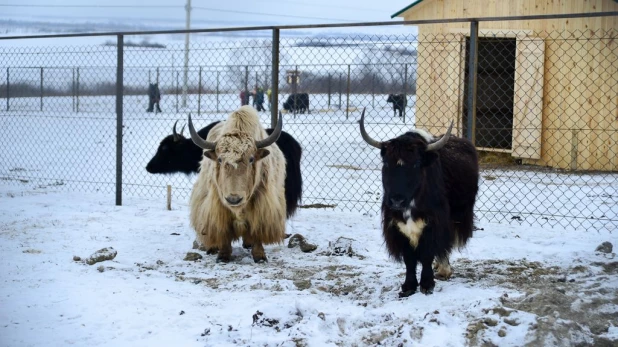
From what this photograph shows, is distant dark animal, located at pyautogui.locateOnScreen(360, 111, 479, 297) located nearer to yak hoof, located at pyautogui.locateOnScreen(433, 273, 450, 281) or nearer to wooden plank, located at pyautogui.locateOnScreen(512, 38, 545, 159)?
yak hoof, located at pyautogui.locateOnScreen(433, 273, 450, 281)

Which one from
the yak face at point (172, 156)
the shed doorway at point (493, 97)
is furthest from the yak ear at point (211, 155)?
the shed doorway at point (493, 97)

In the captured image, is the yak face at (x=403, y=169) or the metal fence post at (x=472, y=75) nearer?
the yak face at (x=403, y=169)

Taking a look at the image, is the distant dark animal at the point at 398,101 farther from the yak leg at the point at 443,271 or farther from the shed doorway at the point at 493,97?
the yak leg at the point at 443,271

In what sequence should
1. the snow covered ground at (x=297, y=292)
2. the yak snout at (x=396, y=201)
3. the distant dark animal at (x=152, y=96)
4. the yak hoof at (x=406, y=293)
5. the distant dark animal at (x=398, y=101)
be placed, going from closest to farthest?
the snow covered ground at (x=297, y=292) < the yak snout at (x=396, y=201) < the yak hoof at (x=406, y=293) < the distant dark animal at (x=398, y=101) < the distant dark animal at (x=152, y=96)

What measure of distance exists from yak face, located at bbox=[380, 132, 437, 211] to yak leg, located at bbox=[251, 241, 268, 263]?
74.5 inches

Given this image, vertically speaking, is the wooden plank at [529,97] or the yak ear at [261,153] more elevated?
the wooden plank at [529,97]

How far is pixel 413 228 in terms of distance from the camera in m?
5.10

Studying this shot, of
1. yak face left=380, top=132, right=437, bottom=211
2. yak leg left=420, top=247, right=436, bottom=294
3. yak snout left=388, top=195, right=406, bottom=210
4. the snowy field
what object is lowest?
yak leg left=420, top=247, right=436, bottom=294

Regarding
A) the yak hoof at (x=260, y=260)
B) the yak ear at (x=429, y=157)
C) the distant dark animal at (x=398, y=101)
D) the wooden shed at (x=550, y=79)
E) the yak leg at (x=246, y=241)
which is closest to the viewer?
the yak ear at (x=429, y=157)

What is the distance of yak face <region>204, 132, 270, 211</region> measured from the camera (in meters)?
6.11

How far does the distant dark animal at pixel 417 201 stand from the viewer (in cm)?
495

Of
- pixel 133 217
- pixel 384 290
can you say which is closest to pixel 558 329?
pixel 384 290

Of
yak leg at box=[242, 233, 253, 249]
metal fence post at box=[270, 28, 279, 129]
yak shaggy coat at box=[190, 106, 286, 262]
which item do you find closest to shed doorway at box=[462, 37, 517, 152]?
metal fence post at box=[270, 28, 279, 129]

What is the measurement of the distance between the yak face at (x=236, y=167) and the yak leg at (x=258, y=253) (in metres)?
0.42
